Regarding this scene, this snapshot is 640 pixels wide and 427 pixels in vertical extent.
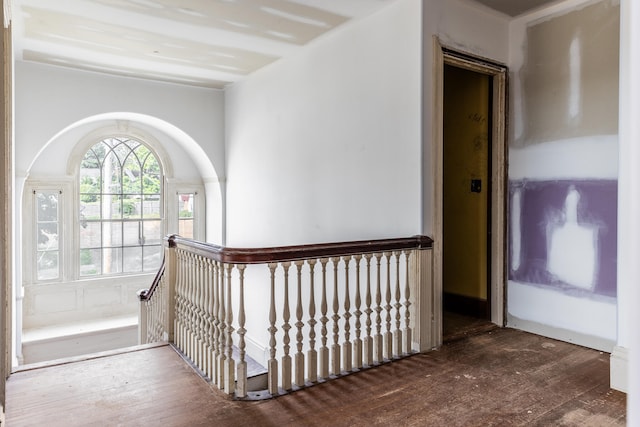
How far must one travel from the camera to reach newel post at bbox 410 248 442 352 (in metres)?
3.38

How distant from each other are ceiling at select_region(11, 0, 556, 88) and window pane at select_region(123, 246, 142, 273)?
114 inches

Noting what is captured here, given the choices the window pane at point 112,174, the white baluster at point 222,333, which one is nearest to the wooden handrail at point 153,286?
the white baluster at point 222,333

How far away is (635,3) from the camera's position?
55cm

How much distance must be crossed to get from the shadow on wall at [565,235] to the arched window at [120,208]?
18.4ft

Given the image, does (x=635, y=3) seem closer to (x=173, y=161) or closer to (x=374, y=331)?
(x=374, y=331)

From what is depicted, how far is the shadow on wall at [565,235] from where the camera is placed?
10.8ft

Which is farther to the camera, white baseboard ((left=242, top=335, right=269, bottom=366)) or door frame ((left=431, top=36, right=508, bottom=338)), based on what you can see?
white baseboard ((left=242, top=335, right=269, bottom=366))

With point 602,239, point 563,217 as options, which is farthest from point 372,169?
point 602,239

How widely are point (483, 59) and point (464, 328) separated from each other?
236cm

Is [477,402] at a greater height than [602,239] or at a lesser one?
lesser

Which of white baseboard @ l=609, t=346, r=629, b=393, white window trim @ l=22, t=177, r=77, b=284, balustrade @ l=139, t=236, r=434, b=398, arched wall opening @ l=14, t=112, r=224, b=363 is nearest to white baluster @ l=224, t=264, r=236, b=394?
balustrade @ l=139, t=236, r=434, b=398


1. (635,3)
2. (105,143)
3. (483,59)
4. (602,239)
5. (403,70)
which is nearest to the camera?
(635,3)

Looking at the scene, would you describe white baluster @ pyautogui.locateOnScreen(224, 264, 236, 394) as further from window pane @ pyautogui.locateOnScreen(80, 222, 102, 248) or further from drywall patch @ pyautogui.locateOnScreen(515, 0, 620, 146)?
window pane @ pyautogui.locateOnScreen(80, 222, 102, 248)

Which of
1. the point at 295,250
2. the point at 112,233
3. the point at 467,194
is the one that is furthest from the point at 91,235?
the point at 467,194
